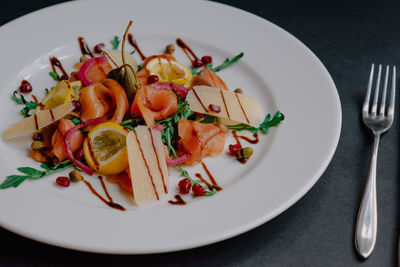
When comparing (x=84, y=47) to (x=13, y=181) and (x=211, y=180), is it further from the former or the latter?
(x=211, y=180)

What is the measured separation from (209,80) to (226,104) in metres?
0.40

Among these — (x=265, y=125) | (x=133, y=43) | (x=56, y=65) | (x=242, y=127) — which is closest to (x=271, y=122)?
(x=265, y=125)

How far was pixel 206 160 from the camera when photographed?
3.87 m

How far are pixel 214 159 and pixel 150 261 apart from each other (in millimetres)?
1030

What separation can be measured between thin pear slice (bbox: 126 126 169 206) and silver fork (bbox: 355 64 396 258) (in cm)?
146

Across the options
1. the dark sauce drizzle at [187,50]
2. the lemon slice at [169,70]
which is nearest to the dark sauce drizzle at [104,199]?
the lemon slice at [169,70]

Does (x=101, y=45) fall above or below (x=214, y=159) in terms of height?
above

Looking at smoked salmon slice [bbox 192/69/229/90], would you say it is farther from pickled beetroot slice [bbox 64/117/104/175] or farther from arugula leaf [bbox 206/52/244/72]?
pickled beetroot slice [bbox 64/117/104/175]

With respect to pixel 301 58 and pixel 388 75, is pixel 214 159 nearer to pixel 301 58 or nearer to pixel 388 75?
pixel 301 58

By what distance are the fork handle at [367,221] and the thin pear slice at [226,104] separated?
42.1 inches

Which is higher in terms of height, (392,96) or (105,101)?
(105,101)

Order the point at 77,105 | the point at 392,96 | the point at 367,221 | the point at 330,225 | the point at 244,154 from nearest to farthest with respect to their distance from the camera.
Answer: the point at 367,221 < the point at 330,225 < the point at 244,154 < the point at 77,105 < the point at 392,96

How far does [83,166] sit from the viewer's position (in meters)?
3.66

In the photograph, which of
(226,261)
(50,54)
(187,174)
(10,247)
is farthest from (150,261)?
(50,54)
